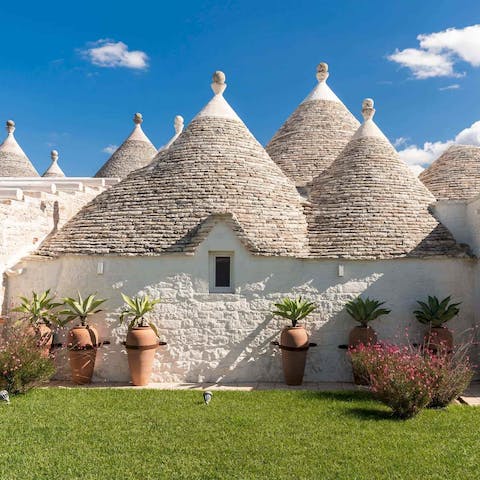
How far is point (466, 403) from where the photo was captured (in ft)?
29.2

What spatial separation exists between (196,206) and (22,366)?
216 inches

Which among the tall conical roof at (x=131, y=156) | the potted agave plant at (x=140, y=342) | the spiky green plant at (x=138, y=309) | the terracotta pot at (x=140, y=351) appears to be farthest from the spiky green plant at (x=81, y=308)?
the tall conical roof at (x=131, y=156)

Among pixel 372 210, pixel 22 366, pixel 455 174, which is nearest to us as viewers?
pixel 22 366

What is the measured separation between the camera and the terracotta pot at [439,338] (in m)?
10.2

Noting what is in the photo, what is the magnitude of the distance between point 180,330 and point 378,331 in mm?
4974

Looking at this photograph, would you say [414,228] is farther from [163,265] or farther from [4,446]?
[4,446]

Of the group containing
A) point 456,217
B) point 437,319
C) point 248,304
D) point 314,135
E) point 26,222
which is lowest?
point 437,319

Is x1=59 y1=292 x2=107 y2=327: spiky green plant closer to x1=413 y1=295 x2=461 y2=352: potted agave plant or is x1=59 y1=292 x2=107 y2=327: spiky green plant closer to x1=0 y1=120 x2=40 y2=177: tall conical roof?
x1=413 y1=295 x2=461 y2=352: potted agave plant

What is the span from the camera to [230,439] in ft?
22.2

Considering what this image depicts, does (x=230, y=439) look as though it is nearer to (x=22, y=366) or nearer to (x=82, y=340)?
(x=22, y=366)

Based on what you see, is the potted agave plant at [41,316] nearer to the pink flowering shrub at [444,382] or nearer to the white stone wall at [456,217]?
the pink flowering shrub at [444,382]

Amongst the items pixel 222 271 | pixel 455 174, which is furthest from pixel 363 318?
pixel 455 174

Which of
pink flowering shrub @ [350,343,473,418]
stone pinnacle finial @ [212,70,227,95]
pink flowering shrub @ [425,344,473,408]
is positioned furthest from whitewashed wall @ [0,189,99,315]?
pink flowering shrub @ [425,344,473,408]

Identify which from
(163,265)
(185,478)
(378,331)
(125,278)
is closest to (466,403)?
(378,331)
